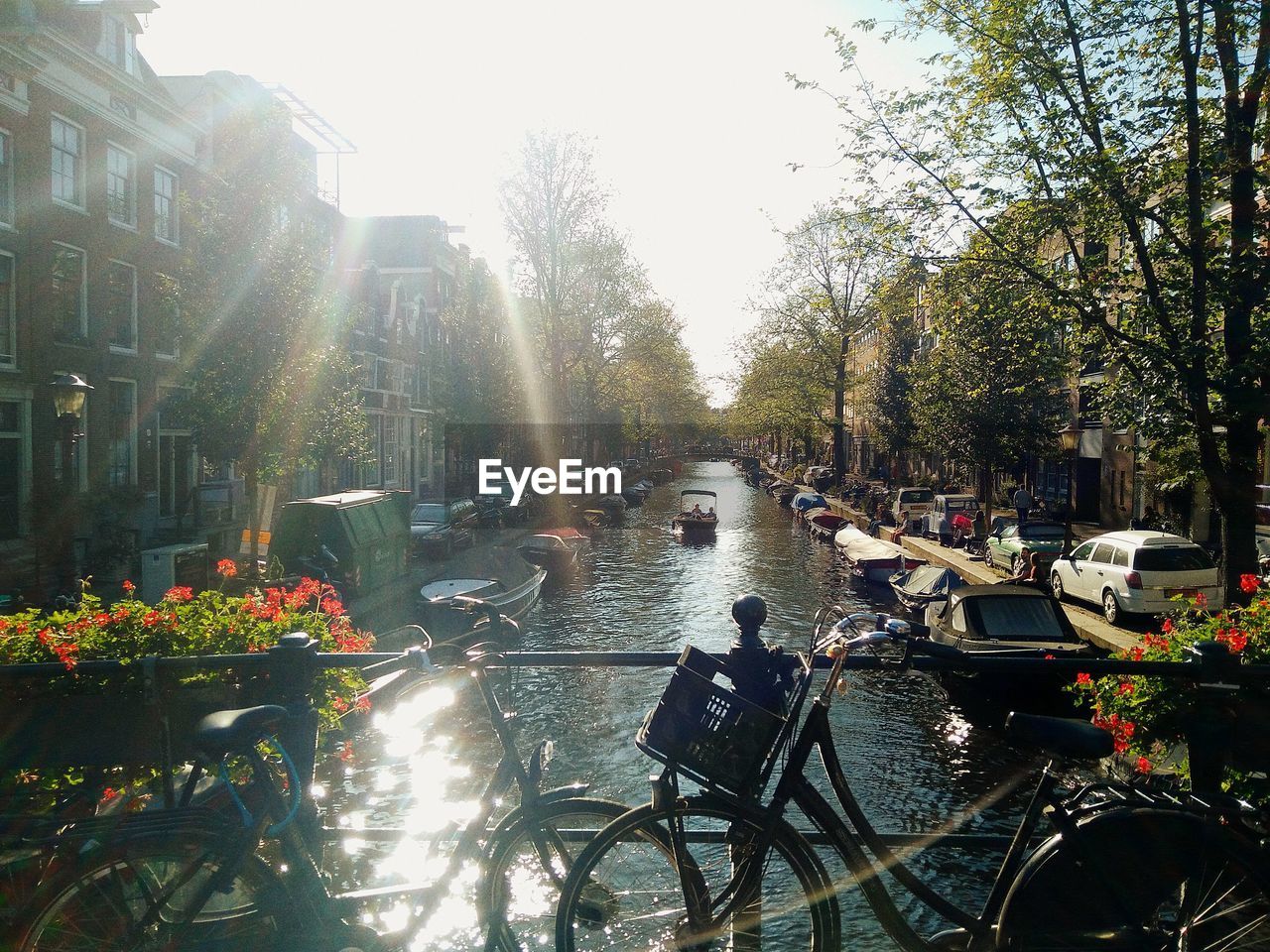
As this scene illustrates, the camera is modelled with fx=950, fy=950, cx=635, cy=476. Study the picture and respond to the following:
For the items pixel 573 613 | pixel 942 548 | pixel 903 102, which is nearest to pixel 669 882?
pixel 903 102

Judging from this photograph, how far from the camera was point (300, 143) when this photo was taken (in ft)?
125

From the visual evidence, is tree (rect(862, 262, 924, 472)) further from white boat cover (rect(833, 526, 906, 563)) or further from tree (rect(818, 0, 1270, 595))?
tree (rect(818, 0, 1270, 595))

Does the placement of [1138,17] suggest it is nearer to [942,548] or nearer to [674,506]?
[942,548]

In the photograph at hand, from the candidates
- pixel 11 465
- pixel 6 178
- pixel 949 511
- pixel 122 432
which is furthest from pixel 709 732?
pixel 949 511

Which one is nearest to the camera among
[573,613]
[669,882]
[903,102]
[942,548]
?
[669,882]

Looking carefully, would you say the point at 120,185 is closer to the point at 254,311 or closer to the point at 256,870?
the point at 254,311

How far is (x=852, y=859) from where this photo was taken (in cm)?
312

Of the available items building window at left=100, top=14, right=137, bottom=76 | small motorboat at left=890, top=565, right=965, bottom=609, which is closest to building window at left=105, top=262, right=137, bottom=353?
building window at left=100, top=14, right=137, bottom=76

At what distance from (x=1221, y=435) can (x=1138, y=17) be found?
194 inches

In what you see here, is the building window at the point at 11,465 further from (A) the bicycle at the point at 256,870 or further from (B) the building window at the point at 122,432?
(A) the bicycle at the point at 256,870

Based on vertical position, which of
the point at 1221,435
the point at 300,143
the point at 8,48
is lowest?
the point at 1221,435

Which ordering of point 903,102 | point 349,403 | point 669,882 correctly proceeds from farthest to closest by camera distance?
point 349,403, point 903,102, point 669,882

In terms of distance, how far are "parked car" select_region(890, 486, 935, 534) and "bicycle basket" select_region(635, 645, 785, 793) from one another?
3557cm

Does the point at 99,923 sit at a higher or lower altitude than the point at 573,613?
higher
